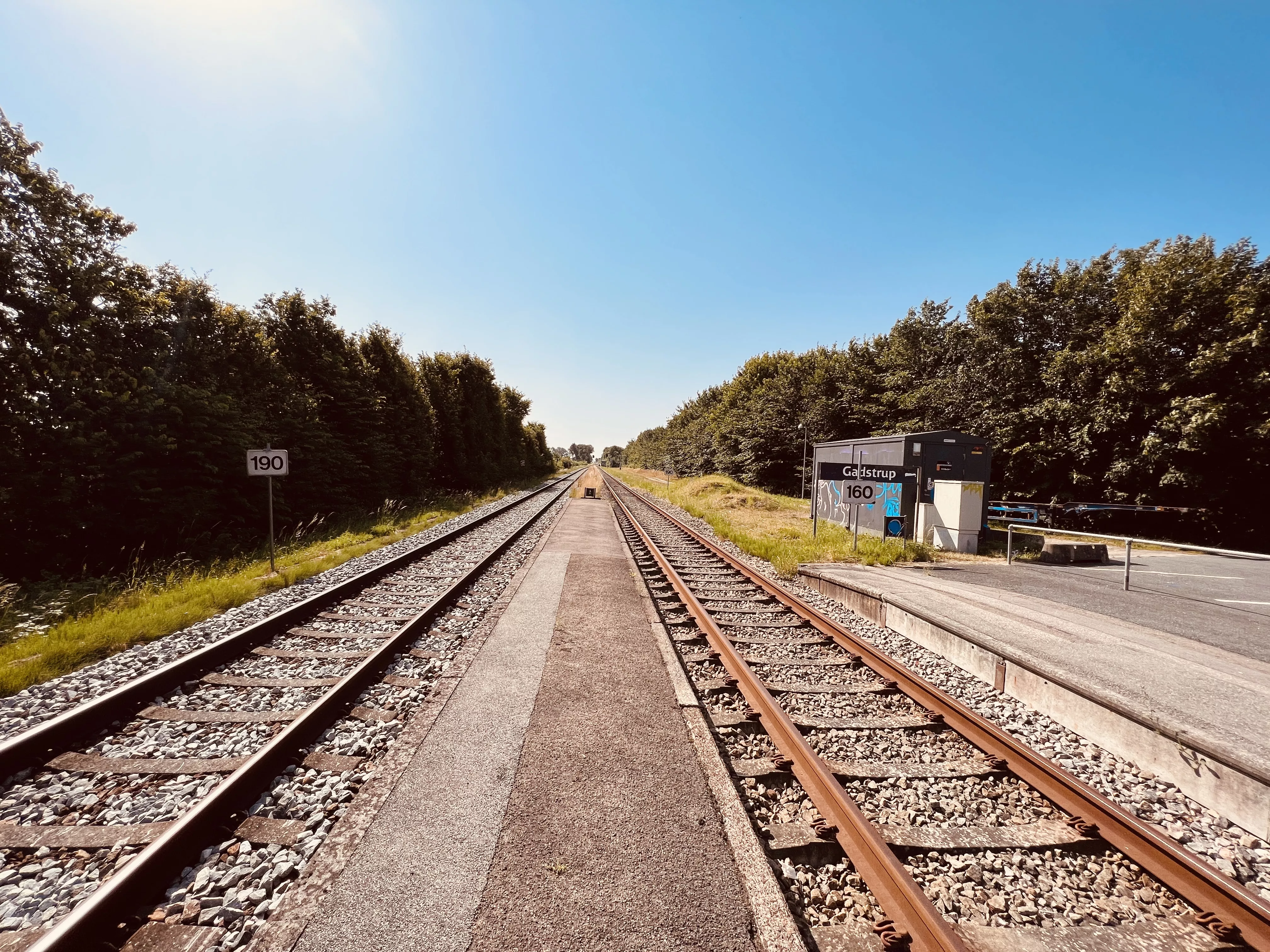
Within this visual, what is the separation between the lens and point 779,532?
51.3ft

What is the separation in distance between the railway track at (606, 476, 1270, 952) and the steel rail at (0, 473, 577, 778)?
479 cm

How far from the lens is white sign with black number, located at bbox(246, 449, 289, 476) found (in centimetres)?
901

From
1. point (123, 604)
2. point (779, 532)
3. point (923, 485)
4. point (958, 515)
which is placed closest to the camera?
point (123, 604)

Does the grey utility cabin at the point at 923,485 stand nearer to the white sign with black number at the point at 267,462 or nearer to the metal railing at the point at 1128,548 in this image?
the metal railing at the point at 1128,548

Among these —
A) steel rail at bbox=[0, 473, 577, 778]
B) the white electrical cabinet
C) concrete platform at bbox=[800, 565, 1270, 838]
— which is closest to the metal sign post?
steel rail at bbox=[0, 473, 577, 778]

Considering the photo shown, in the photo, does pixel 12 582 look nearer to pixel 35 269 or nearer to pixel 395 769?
pixel 35 269

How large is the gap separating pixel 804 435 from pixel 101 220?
109 feet

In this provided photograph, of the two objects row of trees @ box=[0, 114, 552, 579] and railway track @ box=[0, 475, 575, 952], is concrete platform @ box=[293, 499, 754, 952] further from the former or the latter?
row of trees @ box=[0, 114, 552, 579]

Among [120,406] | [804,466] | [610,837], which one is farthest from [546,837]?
[804,466]

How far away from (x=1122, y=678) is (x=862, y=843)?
388 centimetres

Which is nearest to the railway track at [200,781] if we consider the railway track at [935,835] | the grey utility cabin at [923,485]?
the railway track at [935,835]

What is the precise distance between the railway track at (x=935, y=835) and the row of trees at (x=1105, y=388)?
20822 mm

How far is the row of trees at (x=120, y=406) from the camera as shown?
325 inches

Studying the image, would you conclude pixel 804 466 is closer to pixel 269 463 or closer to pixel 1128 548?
pixel 1128 548
